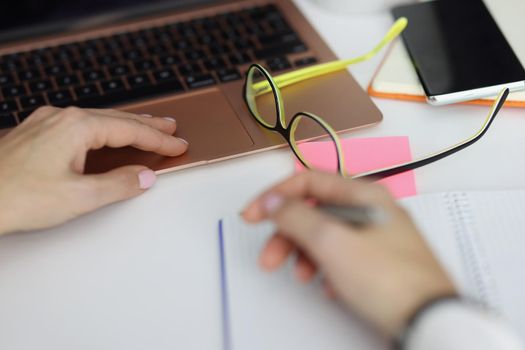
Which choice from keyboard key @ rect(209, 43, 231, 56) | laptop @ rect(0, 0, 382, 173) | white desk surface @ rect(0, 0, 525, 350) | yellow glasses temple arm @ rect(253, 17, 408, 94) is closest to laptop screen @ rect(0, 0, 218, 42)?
laptop @ rect(0, 0, 382, 173)

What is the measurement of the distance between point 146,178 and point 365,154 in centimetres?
25

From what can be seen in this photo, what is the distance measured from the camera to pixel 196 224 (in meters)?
0.63

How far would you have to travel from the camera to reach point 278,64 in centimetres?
79

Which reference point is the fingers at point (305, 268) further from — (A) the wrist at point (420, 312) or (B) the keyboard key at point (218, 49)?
(B) the keyboard key at point (218, 49)

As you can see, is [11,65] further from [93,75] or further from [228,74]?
[228,74]

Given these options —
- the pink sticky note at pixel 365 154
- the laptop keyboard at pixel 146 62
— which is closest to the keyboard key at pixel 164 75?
the laptop keyboard at pixel 146 62

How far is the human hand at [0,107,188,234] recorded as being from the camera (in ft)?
1.98

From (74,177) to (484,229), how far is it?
1.35ft

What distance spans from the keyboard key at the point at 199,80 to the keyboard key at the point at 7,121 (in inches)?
8.5

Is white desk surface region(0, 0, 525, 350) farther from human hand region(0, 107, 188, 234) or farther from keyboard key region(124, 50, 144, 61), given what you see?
keyboard key region(124, 50, 144, 61)

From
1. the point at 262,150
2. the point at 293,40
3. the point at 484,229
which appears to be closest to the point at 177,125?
the point at 262,150

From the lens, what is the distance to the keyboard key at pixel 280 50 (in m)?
0.81

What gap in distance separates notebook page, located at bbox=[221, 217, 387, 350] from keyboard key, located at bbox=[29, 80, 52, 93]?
352 millimetres

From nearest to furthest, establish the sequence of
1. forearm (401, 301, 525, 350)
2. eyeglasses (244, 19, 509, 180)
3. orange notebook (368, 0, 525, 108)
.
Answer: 1. forearm (401, 301, 525, 350)
2. eyeglasses (244, 19, 509, 180)
3. orange notebook (368, 0, 525, 108)
